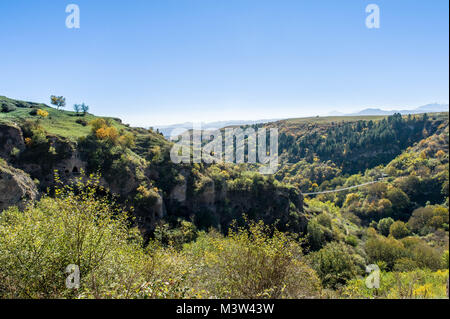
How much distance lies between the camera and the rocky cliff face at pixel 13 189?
63.1 ft

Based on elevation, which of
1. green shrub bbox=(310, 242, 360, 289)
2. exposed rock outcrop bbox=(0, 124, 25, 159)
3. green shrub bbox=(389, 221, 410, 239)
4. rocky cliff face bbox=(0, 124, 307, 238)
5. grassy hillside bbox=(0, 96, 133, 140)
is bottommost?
green shrub bbox=(389, 221, 410, 239)

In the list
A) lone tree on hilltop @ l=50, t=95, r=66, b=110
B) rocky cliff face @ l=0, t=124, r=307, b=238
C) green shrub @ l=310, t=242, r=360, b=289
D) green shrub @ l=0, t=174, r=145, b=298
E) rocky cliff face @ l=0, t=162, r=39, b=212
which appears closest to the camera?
green shrub @ l=0, t=174, r=145, b=298

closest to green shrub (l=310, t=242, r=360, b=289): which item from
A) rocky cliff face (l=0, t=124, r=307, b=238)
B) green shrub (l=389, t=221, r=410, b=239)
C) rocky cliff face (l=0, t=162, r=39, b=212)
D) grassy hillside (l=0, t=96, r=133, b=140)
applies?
rocky cliff face (l=0, t=124, r=307, b=238)

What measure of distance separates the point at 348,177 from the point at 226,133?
7582 centimetres

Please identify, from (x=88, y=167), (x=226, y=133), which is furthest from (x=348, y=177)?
(x=88, y=167)

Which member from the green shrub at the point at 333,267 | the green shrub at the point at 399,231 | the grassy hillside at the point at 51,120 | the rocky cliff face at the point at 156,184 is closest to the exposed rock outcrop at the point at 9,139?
the rocky cliff face at the point at 156,184

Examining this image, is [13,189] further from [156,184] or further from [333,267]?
[333,267]

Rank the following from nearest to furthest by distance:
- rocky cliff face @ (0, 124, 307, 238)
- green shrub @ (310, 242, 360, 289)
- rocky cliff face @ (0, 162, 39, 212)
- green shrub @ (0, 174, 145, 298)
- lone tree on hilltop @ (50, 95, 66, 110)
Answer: green shrub @ (0, 174, 145, 298) → rocky cliff face @ (0, 162, 39, 212) → rocky cliff face @ (0, 124, 307, 238) → green shrub @ (310, 242, 360, 289) → lone tree on hilltop @ (50, 95, 66, 110)

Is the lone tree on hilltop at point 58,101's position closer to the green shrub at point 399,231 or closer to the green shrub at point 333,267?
the green shrub at point 333,267

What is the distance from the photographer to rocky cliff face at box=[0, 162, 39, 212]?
63.1ft

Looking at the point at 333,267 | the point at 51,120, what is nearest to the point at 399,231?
the point at 333,267

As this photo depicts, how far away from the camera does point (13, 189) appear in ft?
65.5

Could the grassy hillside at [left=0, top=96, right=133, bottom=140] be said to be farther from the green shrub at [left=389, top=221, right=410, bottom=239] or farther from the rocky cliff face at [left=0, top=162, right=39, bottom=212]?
the green shrub at [left=389, top=221, right=410, bottom=239]

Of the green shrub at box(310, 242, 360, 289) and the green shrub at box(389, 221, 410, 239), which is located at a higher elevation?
the green shrub at box(310, 242, 360, 289)
